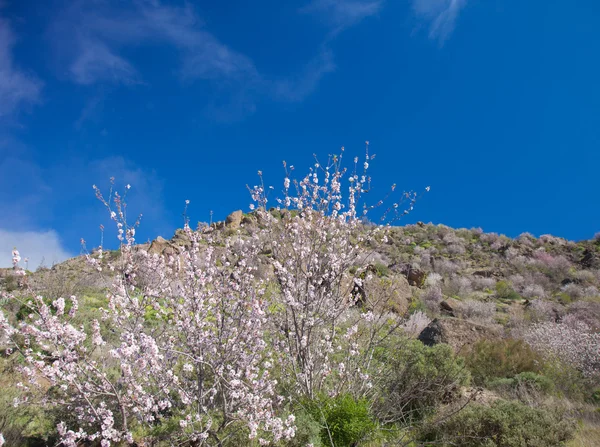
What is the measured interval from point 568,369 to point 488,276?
63.6 feet

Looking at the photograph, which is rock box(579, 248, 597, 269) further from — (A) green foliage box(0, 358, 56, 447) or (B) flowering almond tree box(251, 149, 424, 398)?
(A) green foliage box(0, 358, 56, 447)

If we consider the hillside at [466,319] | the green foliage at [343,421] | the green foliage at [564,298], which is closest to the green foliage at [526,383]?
the hillside at [466,319]

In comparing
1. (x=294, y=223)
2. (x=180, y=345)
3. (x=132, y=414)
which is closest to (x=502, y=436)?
(x=294, y=223)

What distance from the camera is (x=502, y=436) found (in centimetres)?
586

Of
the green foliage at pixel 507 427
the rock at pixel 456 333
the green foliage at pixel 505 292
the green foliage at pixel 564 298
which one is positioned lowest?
the green foliage at pixel 507 427

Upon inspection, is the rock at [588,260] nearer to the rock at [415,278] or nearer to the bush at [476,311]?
the bush at [476,311]

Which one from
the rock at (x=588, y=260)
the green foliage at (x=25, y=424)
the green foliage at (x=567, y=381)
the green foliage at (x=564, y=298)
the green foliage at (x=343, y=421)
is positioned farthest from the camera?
the rock at (x=588, y=260)

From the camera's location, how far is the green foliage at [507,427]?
573cm

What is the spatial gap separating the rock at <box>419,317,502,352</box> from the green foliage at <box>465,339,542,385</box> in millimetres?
901

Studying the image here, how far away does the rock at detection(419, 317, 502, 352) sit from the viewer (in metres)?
12.1

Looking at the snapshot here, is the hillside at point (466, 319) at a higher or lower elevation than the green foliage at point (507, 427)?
higher

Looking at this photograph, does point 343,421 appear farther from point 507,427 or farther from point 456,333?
point 456,333

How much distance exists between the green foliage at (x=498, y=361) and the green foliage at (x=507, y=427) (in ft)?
12.8

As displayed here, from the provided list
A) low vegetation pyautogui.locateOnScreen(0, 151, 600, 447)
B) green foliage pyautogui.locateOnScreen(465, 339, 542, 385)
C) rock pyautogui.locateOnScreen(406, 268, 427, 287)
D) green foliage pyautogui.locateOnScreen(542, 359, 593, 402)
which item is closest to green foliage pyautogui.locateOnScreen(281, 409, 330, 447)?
low vegetation pyautogui.locateOnScreen(0, 151, 600, 447)
